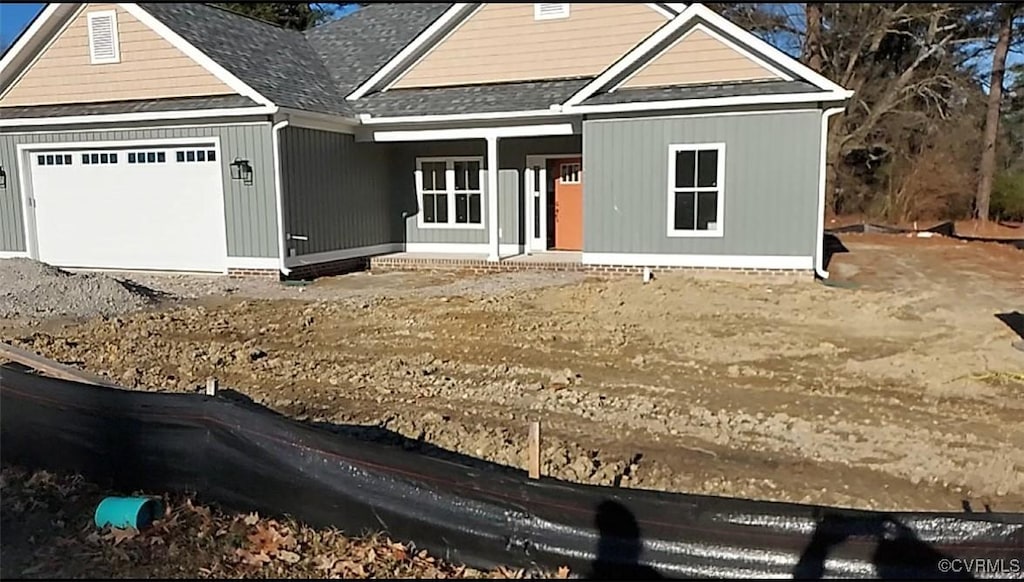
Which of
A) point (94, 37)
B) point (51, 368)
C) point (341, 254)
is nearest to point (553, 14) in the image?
point (341, 254)

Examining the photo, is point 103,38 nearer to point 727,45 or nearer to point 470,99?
point 470,99

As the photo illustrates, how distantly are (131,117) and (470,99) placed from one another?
6209 mm

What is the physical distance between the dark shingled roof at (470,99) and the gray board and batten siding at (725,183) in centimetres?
179

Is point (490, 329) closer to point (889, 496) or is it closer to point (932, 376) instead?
point (932, 376)

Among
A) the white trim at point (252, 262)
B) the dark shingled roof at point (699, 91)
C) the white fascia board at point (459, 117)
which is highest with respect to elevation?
the dark shingled roof at point (699, 91)

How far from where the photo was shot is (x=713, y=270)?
12.7 m

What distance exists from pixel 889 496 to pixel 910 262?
44.9 feet

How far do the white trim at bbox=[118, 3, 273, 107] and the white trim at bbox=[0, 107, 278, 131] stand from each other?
472mm

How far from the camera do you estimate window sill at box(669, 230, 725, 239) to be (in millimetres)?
12617

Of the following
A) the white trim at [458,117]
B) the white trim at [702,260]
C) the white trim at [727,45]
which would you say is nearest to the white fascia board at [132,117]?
the white trim at [458,117]

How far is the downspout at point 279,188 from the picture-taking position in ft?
43.2

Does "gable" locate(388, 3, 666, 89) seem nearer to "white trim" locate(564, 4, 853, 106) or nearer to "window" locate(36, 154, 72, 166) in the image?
"white trim" locate(564, 4, 853, 106)

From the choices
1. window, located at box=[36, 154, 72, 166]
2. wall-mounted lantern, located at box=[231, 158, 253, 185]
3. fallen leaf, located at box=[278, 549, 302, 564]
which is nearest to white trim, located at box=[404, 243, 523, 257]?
wall-mounted lantern, located at box=[231, 158, 253, 185]

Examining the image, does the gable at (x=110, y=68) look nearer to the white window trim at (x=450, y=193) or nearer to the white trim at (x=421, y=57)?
the white trim at (x=421, y=57)
